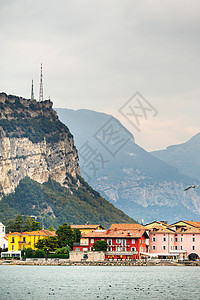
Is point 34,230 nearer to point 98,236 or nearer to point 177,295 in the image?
point 98,236

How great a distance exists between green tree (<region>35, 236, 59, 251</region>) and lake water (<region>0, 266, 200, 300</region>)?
81.9 feet

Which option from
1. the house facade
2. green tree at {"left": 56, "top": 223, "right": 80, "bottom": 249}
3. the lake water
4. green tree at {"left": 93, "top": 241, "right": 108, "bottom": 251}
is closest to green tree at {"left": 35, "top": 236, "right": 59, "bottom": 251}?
green tree at {"left": 56, "top": 223, "right": 80, "bottom": 249}

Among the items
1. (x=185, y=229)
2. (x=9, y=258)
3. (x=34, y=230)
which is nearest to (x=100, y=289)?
(x=9, y=258)

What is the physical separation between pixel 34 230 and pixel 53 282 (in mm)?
74028

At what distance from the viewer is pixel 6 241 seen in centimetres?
A: 14375

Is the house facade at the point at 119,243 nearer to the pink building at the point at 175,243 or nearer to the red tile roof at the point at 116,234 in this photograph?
the red tile roof at the point at 116,234

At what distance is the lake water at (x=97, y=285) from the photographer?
68.7 m

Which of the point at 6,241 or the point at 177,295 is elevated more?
the point at 6,241

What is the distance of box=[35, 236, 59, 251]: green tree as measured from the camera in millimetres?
127575

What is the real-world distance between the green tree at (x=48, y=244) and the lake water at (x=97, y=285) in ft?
81.9

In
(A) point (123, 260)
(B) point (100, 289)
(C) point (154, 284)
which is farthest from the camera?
(A) point (123, 260)

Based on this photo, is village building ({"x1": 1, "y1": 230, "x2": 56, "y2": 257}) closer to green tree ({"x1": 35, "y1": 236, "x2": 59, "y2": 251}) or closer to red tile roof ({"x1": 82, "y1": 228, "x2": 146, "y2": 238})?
green tree ({"x1": 35, "y1": 236, "x2": 59, "y2": 251})

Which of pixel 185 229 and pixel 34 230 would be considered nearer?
pixel 185 229

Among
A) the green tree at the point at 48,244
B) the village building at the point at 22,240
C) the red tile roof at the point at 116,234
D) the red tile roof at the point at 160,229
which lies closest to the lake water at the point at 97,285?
the green tree at the point at 48,244
